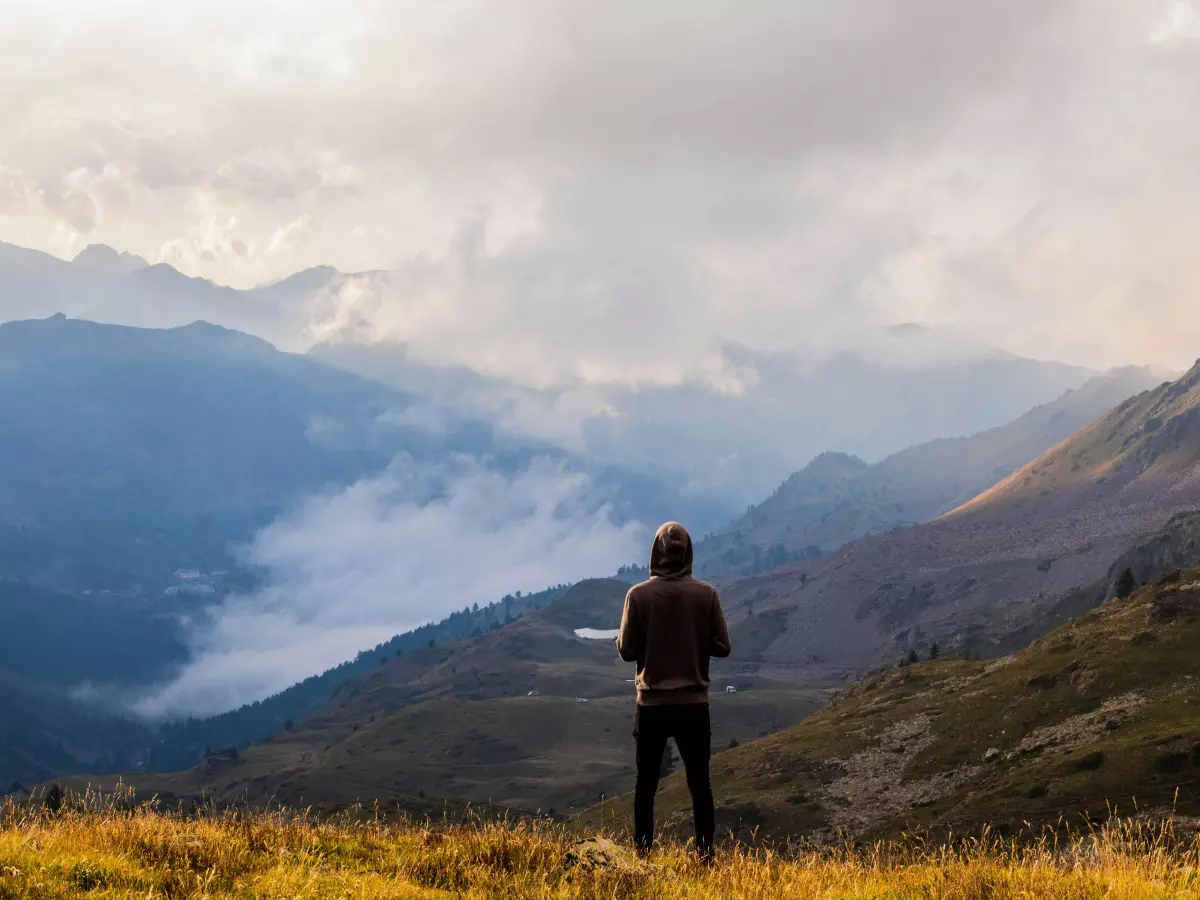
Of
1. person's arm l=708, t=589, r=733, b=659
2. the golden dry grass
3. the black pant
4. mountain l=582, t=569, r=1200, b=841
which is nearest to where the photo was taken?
the golden dry grass

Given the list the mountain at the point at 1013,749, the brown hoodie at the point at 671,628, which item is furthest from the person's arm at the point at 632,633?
the mountain at the point at 1013,749

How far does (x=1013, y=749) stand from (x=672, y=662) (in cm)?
7436

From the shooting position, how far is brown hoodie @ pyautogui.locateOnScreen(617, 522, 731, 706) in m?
11.5

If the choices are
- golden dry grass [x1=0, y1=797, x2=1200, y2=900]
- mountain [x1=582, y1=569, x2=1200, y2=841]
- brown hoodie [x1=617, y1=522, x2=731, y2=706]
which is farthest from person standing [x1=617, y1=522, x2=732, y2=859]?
mountain [x1=582, y1=569, x2=1200, y2=841]

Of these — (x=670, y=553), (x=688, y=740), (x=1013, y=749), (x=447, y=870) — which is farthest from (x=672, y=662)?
(x=1013, y=749)

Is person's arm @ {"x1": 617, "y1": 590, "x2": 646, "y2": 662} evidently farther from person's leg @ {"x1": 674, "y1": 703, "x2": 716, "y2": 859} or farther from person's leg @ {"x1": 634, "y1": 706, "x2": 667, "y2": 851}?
person's leg @ {"x1": 674, "y1": 703, "x2": 716, "y2": 859}

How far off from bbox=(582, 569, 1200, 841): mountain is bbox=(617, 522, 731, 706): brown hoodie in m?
40.9

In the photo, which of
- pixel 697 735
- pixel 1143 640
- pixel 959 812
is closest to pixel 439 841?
pixel 697 735

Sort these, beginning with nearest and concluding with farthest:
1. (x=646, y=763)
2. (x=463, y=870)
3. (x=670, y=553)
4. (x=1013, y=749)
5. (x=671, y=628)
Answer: (x=463, y=870), (x=671, y=628), (x=646, y=763), (x=670, y=553), (x=1013, y=749)

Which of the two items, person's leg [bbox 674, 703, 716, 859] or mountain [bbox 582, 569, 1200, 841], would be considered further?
mountain [bbox 582, 569, 1200, 841]

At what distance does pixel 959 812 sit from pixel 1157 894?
62.0 m

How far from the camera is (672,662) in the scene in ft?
37.9

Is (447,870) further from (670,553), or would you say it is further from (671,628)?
(670,553)

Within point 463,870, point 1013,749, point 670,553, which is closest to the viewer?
point 463,870
